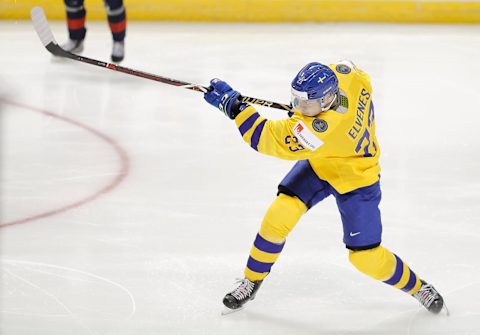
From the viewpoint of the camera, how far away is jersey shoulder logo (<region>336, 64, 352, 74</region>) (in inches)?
116

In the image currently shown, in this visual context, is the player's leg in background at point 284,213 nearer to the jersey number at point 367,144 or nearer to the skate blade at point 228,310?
the skate blade at point 228,310

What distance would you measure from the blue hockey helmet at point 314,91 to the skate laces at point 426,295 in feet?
2.20

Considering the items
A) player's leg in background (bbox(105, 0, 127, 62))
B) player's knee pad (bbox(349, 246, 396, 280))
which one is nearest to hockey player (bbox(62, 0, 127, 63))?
player's leg in background (bbox(105, 0, 127, 62))

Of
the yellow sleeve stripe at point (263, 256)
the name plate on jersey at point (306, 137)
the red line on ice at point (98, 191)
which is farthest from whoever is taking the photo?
the red line on ice at point (98, 191)

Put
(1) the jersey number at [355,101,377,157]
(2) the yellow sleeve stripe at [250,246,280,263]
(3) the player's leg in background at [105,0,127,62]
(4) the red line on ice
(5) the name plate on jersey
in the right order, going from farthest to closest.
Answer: (3) the player's leg in background at [105,0,127,62]
(4) the red line on ice
(2) the yellow sleeve stripe at [250,246,280,263]
(1) the jersey number at [355,101,377,157]
(5) the name plate on jersey

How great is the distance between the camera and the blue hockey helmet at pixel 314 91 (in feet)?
8.87

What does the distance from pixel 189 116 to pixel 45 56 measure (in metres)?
1.55

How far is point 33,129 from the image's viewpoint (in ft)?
15.7

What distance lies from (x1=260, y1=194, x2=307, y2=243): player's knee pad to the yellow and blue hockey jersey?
0.12 m

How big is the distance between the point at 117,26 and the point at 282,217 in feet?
11.2

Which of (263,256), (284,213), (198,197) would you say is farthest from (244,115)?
(198,197)

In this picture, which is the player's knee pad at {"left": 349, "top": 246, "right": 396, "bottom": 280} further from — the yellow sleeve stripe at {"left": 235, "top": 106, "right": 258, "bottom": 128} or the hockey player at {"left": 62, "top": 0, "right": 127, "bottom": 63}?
the hockey player at {"left": 62, "top": 0, "right": 127, "bottom": 63}

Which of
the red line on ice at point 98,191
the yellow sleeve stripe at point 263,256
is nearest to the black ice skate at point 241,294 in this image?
the yellow sleeve stripe at point 263,256

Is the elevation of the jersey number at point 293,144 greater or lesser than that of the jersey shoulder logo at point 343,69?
lesser
